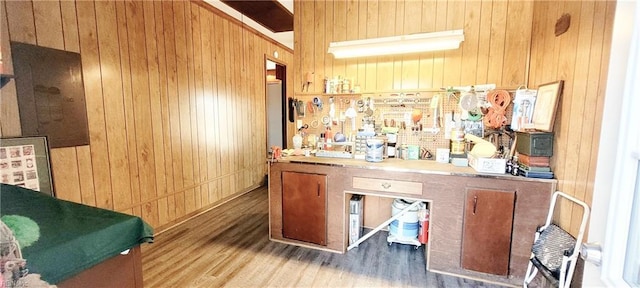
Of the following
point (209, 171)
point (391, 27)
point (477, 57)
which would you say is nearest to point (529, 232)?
point (477, 57)

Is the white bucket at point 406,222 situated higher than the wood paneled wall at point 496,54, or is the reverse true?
the wood paneled wall at point 496,54

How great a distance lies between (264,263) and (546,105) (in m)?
2.57

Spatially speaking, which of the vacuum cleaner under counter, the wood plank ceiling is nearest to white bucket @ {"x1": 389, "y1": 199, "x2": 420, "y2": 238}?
the vacuum cleaner under counter

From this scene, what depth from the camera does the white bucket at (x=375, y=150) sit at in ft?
Result: 7.86

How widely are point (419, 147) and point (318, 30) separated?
1653mm

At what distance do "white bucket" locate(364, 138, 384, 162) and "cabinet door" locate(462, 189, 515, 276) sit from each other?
774 mm

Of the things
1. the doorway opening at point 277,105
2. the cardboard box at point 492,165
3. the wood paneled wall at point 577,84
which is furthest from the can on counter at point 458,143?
the doorway opening at point 277,105

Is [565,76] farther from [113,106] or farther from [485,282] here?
[113,106]

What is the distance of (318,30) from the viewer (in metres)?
2.84

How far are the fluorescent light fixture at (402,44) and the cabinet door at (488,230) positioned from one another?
1250mm

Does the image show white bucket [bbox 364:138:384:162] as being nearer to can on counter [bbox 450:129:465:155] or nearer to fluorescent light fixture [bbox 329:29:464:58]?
can on counter [bbox 450:129:465:155]

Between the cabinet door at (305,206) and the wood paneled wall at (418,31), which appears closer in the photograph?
the wood paneled wall at (418,31)

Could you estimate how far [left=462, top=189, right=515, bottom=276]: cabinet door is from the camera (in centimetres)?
195

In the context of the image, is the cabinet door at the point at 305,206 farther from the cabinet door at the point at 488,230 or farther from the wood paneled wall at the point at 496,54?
the cabinet door at the point at 488,230
